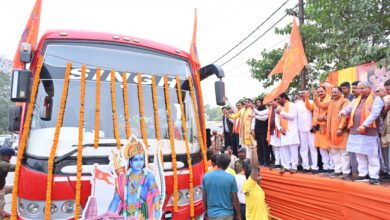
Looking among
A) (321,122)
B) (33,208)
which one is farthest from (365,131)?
(33,208)

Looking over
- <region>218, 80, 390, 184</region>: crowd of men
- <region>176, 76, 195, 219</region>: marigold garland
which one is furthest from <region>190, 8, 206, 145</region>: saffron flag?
<region>218, 80, 390, 184</region>: crowd of men

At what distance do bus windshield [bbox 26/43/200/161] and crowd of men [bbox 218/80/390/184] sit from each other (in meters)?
1.45

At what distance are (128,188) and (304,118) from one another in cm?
369

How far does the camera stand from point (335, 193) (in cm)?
448

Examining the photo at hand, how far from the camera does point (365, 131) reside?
4422 millimetres

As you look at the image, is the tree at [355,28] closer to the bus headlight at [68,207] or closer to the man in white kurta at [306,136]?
the man in white kurta at [306,136]

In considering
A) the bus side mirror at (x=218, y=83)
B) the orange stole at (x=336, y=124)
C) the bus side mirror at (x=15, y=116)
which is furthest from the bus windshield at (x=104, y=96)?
the orange stole at (x=336, y=124)

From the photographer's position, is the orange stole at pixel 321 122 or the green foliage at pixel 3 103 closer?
the orange stole at pixel 321 122

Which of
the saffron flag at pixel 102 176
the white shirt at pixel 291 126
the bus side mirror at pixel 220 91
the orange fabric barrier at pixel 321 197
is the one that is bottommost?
the orange fabric barrier at pixel 321 197

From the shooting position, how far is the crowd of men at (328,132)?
172 inches

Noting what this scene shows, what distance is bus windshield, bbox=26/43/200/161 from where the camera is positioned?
341 centimetres

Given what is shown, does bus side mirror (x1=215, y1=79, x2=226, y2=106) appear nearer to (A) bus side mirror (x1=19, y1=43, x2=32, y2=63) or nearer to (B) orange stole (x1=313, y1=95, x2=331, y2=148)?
(B) orange stole (x1=313, y1=95, x2=331, y2=148)

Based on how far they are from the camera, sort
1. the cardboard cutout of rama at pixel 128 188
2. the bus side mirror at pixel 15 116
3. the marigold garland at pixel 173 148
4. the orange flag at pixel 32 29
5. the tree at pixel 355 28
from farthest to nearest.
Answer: the tree at pixel 355 28, the bus side mirror at pixel 15 116, the orange flag at pixel 32 29, the marigold garland at pixel 173 148, the cardboard cutout of rama at pixel 128 188

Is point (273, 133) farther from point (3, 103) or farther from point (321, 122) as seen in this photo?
point (3, 103)
